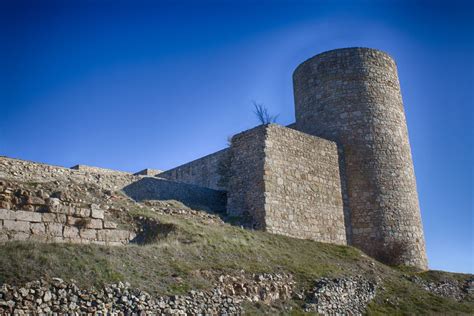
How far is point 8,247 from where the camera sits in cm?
913

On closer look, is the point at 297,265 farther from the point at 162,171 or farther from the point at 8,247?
the point at 162,171

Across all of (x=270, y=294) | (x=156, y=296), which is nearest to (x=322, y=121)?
(x=270, y=294)

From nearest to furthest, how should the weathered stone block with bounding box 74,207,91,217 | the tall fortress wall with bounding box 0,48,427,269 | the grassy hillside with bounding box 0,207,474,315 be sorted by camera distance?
the grassy hillside with bounding box 0,207,474,315
the weathered stone block with bounding box 74,207,91,217
the tall fortress wall with bounding box 0,48,427,269

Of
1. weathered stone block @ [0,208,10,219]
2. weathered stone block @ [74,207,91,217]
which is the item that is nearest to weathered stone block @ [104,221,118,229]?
weathered stone block @ [74,207,91,217]

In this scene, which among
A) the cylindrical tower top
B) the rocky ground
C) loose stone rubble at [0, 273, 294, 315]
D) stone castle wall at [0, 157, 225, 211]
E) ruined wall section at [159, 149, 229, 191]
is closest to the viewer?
loose stone rubble at [0, 273, 294, 315]

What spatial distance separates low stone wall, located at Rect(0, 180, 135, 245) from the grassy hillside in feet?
3.14

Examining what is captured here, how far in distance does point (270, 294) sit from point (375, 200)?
1010 centimetres

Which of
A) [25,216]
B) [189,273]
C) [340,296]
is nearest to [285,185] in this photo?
[340,296]

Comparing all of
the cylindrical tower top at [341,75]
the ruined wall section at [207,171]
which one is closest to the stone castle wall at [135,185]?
the ruined wall section at [207,171]

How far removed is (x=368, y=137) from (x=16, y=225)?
1513cm

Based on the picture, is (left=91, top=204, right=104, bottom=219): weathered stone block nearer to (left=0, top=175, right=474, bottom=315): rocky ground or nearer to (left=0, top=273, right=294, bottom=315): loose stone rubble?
(left=0, top=175, right=474, bottom=315): rocky ground

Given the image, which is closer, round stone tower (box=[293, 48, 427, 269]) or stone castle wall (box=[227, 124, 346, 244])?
stone castle wall (box=[227, 124, 346, 244])

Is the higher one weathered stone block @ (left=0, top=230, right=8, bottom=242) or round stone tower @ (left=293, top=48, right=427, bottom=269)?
round stone tower @ (left=293, top=48, right=427, bottom=269)

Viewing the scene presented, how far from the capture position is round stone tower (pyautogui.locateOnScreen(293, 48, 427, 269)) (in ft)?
65.5
